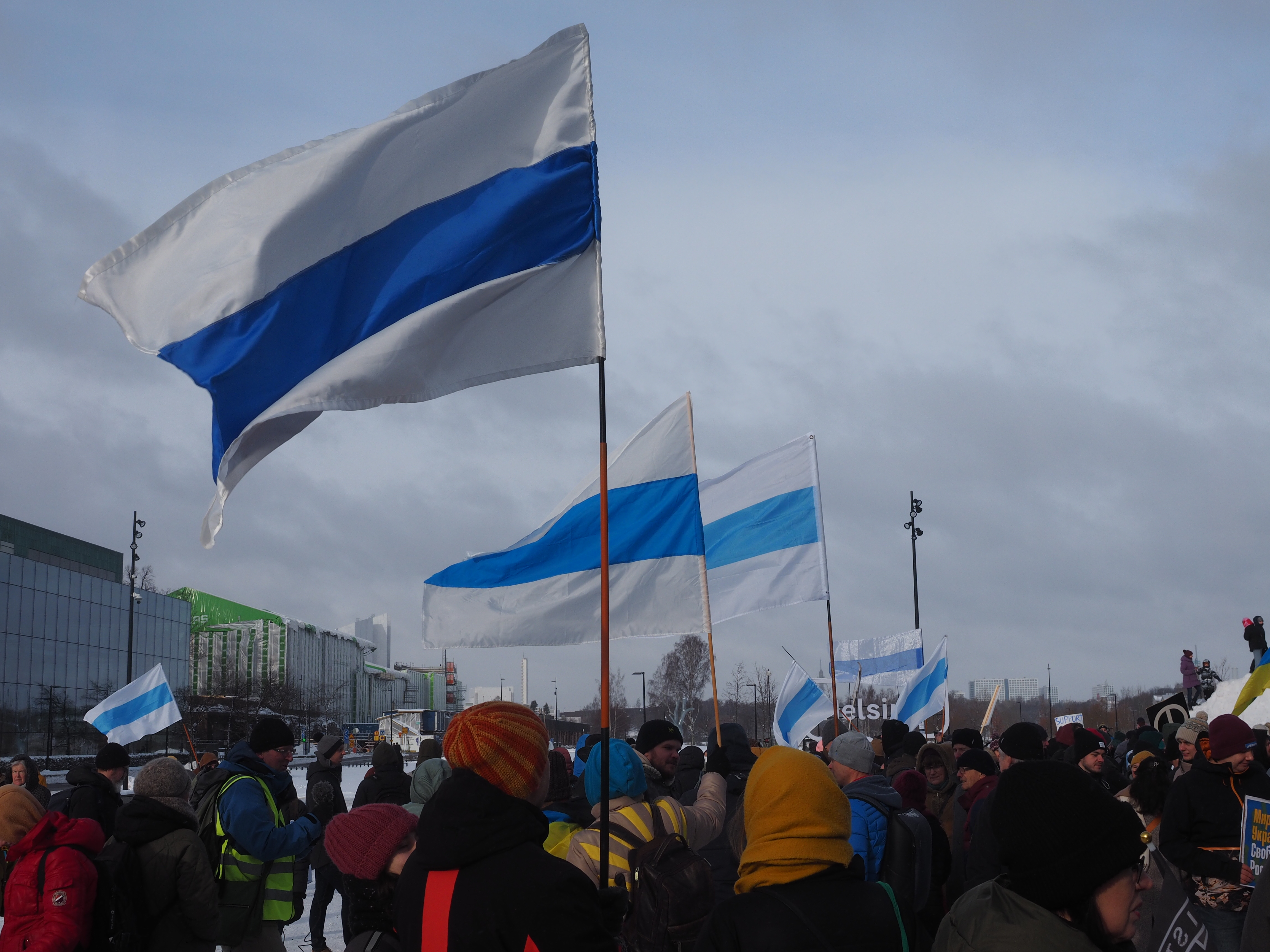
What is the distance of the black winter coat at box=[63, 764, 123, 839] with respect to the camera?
22.0 feet

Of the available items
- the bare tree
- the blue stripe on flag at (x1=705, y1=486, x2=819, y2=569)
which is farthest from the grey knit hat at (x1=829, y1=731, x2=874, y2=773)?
the bare tree

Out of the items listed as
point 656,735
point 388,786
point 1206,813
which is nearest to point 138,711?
point 388,786

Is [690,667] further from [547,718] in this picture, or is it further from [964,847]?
[964,847]

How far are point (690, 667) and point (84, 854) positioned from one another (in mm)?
69611

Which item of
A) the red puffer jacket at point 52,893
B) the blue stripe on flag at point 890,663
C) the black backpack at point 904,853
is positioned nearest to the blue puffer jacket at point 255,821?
the red puffer jacket at point 52,893

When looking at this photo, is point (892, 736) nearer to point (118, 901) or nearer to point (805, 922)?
point (118, 901)

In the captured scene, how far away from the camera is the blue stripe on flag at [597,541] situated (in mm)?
7676

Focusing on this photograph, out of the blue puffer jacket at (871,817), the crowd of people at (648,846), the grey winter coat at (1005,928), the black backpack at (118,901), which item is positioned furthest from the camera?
the blue puffer jacket at (871,817)

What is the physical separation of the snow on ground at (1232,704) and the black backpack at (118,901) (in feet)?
88.5

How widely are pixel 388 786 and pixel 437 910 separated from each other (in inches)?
232

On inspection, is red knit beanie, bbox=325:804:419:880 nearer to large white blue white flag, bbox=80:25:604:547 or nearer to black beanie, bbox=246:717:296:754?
large white blue white flag, bbox=80:25:604:547

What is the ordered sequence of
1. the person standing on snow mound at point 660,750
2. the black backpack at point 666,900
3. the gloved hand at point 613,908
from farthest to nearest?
1. the person standing on snow mound at point 660,750
2. the black backpack at point 666,900
3. the gloved hand at point 613,908

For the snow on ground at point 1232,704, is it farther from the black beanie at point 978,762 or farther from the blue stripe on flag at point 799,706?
the black beanie at point 978,762

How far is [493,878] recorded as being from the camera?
2.81m
